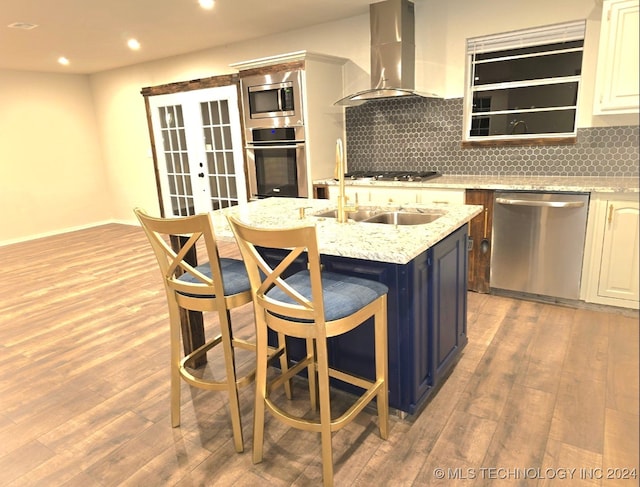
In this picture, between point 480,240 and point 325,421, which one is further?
point 480,240

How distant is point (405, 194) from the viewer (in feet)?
12.8

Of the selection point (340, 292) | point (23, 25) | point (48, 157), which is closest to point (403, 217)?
point (340, 292)

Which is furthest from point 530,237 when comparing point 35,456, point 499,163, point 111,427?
point 35,456

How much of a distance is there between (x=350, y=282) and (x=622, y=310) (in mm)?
1179

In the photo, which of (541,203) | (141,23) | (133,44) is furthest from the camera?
(133,44)

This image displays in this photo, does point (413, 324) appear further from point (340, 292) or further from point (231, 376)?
point (231, 376)

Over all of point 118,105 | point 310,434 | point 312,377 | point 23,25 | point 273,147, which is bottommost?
point 310,434

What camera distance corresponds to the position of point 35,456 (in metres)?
2.01

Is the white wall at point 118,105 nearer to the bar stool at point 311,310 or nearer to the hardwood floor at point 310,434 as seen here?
the hardwood floor at point 310,434

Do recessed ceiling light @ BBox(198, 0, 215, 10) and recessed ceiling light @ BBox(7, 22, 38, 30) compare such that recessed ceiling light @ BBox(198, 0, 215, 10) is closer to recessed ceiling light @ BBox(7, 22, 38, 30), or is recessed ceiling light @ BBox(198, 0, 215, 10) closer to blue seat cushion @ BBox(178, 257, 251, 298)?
recessed ceiling light @ BBox(7, 22, 38, 30)

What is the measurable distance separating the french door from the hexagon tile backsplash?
4.99 feet

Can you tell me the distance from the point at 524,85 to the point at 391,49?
1.20 m

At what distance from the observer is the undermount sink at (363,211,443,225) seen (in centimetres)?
247

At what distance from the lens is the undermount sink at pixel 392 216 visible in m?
2.47
